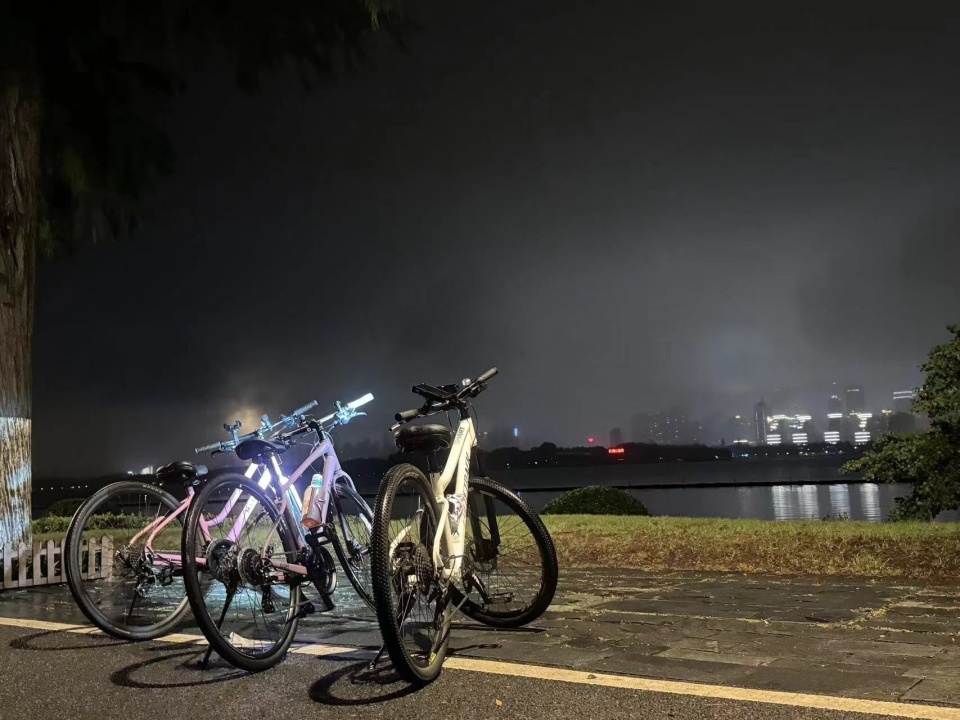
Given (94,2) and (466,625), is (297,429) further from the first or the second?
(94,2)

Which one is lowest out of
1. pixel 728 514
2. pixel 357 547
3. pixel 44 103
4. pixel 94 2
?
pixel 728 514

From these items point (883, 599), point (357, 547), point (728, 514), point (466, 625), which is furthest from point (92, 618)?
point (728, 514)

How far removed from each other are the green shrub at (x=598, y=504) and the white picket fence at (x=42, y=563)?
742cm

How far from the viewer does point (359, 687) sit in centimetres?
394

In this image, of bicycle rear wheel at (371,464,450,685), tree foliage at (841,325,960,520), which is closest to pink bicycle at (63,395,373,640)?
bicycle rear wheel at (371,464,450,685)

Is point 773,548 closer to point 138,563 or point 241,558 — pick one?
point 241,558

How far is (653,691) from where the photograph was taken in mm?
3611

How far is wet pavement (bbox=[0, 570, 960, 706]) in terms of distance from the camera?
12.4 feet

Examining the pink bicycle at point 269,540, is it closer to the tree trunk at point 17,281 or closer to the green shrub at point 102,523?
the tree trunk at point 17,281

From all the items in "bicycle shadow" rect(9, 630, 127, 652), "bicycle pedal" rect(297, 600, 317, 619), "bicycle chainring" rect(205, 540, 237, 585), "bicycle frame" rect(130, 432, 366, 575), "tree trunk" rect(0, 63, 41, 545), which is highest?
"tree trunk" rect(0, 63, 41, 545)

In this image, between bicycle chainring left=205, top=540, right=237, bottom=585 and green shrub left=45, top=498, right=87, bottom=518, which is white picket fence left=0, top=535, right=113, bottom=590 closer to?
bicycle chainring left=205, top=540, right=237, bottom=585

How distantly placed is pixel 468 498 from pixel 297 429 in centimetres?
122

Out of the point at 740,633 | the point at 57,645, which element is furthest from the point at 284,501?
the point at 740,633

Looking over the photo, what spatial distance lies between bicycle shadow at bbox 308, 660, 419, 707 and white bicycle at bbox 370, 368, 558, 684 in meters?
0.11
